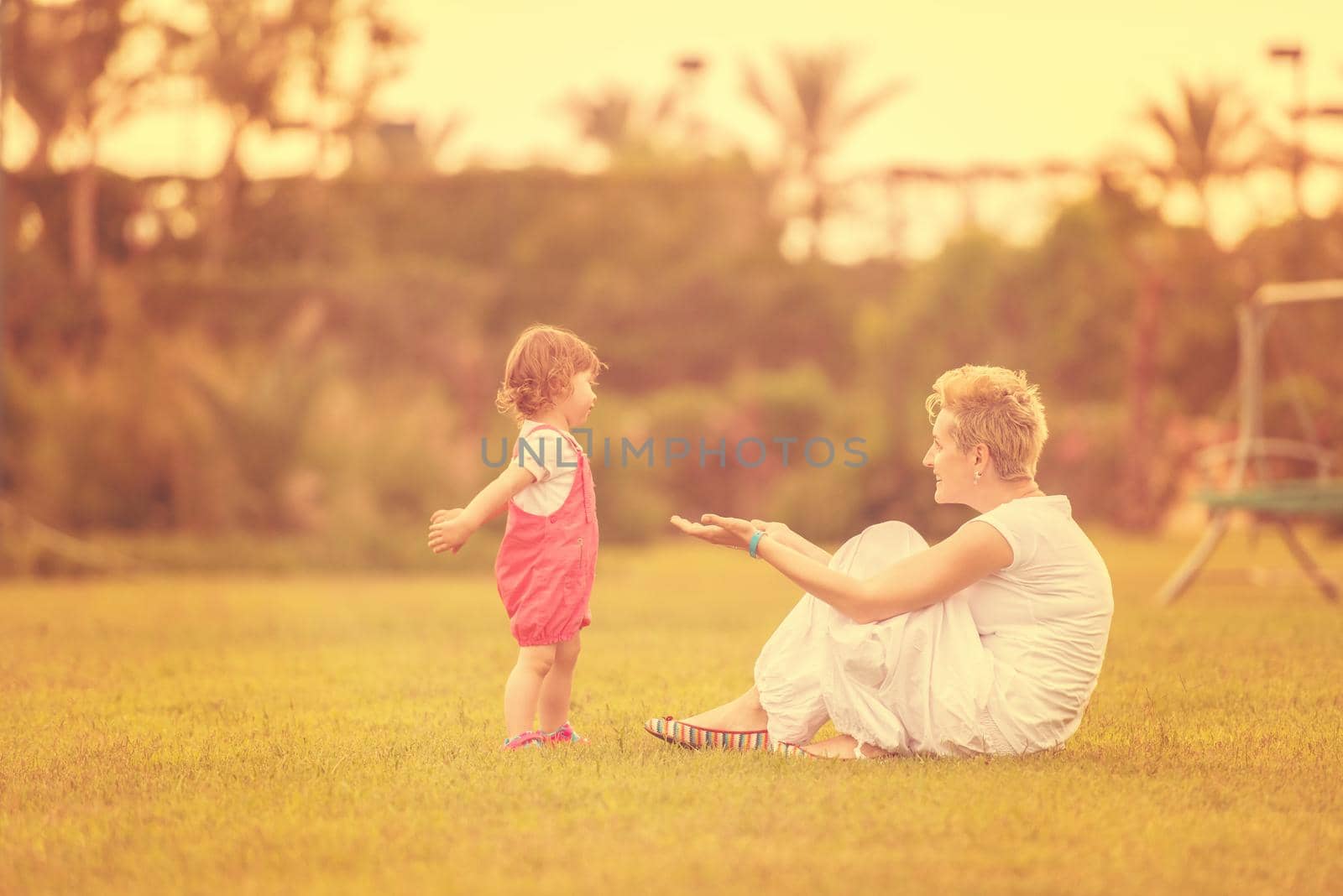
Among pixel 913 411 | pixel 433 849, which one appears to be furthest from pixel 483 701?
pixel 913 411

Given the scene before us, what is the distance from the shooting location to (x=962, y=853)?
10.4ft

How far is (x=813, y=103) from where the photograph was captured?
127 ft

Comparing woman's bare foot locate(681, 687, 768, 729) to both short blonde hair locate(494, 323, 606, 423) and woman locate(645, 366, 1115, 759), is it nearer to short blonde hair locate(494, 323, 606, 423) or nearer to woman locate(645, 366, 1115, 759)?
woman locate(645, 366, 1115, 759)

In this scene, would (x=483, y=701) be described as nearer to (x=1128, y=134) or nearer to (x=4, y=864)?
(x=4, y=864)

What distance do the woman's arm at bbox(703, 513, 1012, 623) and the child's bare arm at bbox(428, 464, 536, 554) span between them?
68cm

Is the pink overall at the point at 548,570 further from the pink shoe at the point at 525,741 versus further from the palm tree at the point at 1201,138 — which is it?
the palm tree at the point at 1201,138

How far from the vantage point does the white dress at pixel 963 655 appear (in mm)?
4070

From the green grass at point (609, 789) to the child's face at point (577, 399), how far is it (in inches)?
36.5

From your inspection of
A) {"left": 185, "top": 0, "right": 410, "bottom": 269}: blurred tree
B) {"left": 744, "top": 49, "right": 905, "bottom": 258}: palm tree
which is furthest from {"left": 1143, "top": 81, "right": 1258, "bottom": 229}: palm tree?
{"left": 185, "top": 0, "right": 410, "bottom": 269}: blurred tree

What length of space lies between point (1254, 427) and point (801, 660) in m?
6.23

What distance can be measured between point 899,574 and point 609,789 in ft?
2.87

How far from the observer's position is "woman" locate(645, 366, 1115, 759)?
13.2 feet

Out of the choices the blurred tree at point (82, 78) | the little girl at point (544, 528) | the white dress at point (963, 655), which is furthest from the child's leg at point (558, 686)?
the blurred tree at point (82, 78)

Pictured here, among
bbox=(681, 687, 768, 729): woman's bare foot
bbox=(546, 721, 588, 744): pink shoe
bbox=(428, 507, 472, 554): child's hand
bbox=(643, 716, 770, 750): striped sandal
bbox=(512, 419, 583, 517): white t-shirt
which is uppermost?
bbox=(512, 419, 583, 517): white t-shirt
